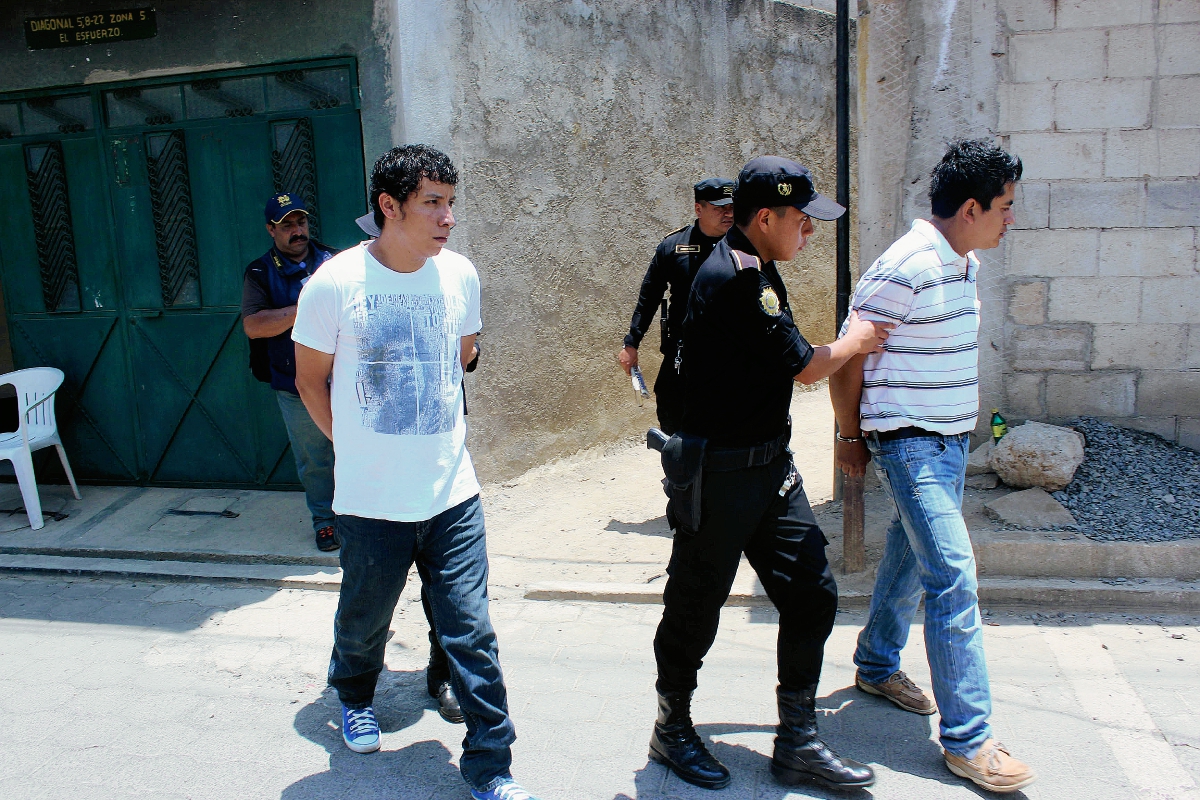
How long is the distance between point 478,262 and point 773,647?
2.85 m

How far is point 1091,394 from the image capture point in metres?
4.98

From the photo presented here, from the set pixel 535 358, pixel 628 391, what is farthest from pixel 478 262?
pixel 628 391

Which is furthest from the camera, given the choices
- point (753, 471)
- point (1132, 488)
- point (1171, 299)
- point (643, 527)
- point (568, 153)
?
point (568, 153)

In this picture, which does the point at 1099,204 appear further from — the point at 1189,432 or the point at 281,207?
the point at 281,207

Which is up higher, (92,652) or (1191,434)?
(1191,434)

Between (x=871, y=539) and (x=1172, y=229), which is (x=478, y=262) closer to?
(x=871, y=539)

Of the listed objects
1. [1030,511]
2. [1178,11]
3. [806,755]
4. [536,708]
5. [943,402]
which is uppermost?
[1178,11]

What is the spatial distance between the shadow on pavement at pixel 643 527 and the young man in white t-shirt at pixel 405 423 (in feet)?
7.77

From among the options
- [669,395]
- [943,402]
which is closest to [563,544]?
[669,395]

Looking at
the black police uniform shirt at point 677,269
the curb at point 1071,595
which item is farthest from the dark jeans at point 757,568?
the black police uniform shirt at point 677,269

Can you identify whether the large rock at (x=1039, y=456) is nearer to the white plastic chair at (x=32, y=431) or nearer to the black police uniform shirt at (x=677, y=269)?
the black police uniform shirt at (x=677, y=269)

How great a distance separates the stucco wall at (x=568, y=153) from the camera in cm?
552

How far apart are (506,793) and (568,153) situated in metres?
4.28

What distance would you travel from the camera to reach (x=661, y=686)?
3006 millimetres
